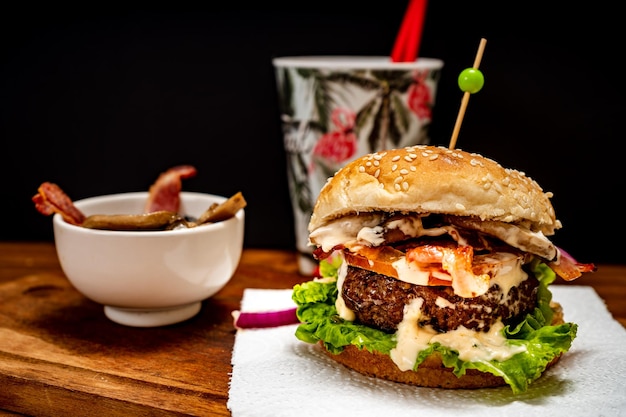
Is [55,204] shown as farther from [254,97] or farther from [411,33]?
[411,33]

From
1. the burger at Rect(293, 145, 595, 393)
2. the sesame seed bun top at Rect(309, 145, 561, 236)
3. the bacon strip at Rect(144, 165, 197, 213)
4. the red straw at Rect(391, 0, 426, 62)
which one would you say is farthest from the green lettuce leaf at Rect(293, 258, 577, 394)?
the red straw at Rect(391, 0, 426, 62)

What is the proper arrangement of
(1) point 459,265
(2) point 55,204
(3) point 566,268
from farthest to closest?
1. (2) point 55,204
2. (3) point 566,268
3. (1) point 459,265

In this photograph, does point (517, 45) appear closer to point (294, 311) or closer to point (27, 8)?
point (294, 311)

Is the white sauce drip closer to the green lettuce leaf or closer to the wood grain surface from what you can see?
the green lettuce leaf

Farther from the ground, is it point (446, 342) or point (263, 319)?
point (446, 342)

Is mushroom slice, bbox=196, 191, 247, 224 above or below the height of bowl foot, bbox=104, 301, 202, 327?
above

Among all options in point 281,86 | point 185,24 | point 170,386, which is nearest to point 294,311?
point 170,386

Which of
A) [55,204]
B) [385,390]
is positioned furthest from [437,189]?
[55,204]
